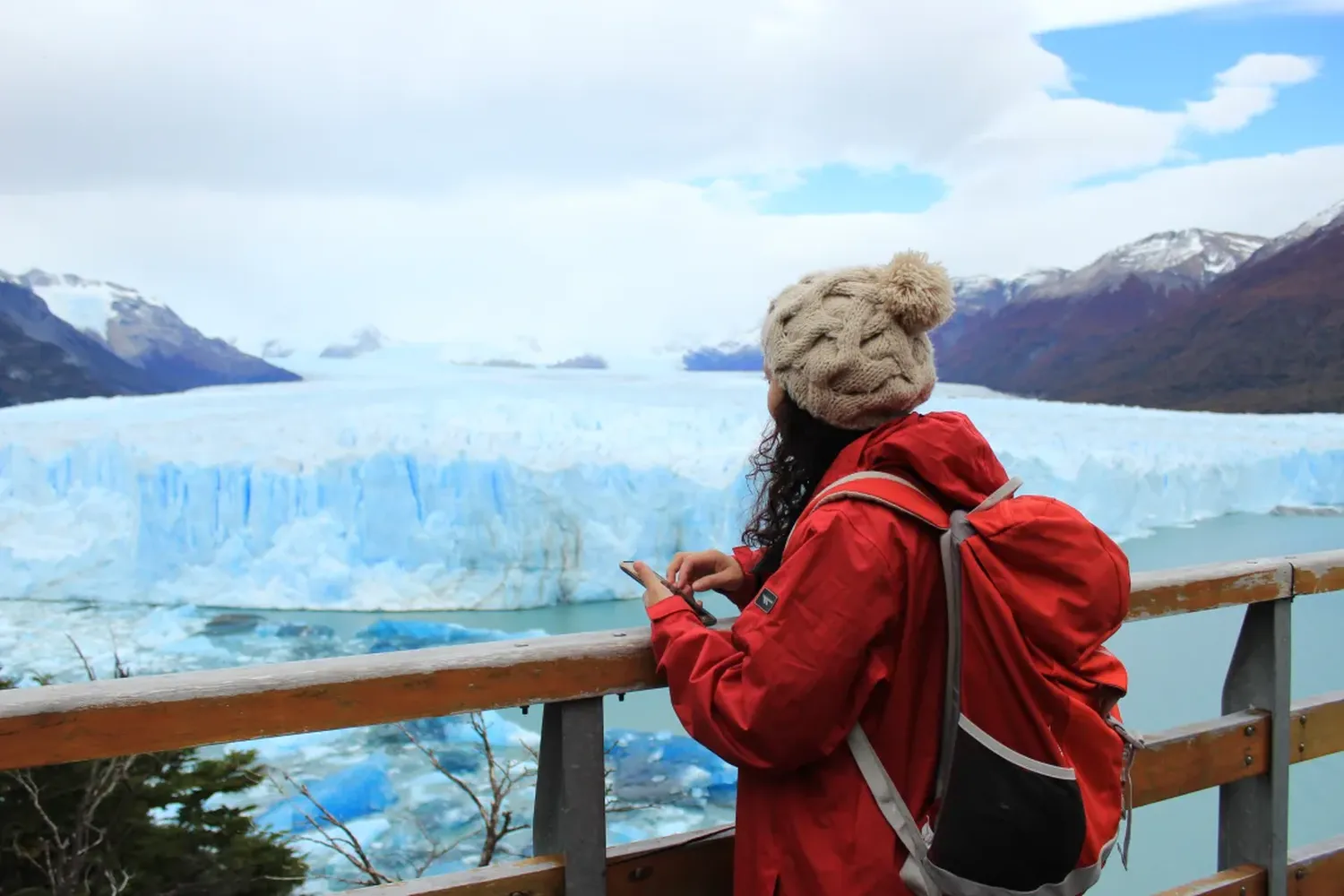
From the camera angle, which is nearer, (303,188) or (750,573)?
(750,573)

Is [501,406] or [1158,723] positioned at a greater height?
[501,406]

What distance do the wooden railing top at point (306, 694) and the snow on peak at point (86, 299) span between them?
5147mm

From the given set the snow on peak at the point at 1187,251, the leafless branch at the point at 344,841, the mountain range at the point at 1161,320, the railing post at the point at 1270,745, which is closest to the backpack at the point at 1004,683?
the railing post at the point at 1270,745

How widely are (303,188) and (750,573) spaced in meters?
5.19

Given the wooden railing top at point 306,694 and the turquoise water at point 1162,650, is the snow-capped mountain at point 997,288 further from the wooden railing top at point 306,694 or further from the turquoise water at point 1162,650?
the wooden railing top at point 306,694

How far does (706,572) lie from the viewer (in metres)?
1.11

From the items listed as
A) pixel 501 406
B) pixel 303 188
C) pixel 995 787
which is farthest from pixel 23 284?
pixel 995 787

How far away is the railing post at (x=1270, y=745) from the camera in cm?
143

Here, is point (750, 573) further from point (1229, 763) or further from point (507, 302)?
point (507, 302)

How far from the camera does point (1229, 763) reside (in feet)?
4.56

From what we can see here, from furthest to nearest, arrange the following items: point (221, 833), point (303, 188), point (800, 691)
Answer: point (303, 188) → point (221, 833) → point (800, 691)

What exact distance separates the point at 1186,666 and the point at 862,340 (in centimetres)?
501

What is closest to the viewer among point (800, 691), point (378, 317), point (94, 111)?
point (800, 691)

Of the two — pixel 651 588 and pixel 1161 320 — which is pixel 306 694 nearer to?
pixel 651 588
